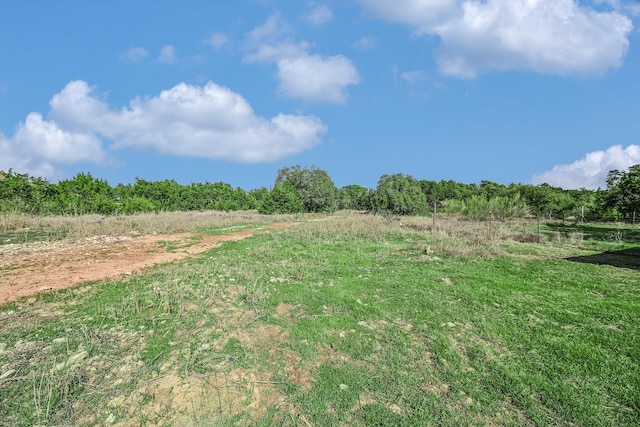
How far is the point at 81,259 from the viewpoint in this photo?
28.9 ft

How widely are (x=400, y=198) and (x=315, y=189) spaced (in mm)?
11935

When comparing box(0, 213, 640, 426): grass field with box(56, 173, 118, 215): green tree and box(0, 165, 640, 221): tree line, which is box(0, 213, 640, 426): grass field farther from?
box(56, 173, 118, 215): green tree

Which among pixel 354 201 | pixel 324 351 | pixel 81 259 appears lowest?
pixel 324 351

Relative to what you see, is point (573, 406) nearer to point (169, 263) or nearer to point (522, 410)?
point (522, 410)

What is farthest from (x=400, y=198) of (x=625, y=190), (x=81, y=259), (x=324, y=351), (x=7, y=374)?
(x=7, y=374)

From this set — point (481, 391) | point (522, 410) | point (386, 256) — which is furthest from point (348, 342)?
point (386, 256)

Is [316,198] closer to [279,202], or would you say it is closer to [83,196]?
[279,202]

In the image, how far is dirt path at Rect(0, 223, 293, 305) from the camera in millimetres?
6508

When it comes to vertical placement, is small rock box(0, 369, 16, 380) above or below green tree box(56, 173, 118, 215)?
below

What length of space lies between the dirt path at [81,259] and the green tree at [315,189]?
26.4 m

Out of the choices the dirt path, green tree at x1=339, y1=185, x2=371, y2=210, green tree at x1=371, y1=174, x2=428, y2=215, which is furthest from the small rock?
green tree at x1=339, y1=185, x2=371, y2=210

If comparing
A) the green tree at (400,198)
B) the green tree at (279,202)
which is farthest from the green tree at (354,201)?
the green tree at (279,202)

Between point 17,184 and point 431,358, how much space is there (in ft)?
95.6

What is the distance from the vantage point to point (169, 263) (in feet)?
27.7
